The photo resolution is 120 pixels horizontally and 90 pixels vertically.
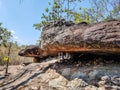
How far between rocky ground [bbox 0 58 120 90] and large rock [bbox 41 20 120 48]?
0.50 m

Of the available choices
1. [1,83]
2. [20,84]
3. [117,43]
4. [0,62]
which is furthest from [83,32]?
[0,62]

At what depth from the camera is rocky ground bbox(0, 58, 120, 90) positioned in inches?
188

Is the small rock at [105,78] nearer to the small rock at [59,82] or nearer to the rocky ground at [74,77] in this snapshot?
the rocky ground at [74,77]

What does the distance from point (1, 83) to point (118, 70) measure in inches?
135

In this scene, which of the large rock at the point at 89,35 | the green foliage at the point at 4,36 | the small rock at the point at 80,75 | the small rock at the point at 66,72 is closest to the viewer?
the large rock at the point at 89,35

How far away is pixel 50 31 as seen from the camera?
601 centimetres

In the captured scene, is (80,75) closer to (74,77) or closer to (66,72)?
(74,77)

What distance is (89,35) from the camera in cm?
508

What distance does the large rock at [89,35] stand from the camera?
16.0ft

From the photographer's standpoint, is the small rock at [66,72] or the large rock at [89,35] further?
the small rock at [66,72]

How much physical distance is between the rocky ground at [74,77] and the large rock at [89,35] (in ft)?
1.64

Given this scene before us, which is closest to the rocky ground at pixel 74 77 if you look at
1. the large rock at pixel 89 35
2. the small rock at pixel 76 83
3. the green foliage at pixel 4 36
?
the small rock at pixel 76 83

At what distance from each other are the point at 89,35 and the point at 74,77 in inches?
34.6

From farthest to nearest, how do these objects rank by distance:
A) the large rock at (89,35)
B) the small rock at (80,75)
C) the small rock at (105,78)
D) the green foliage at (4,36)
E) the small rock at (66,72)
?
the green foliage at (4,36) → the small rock at (66,72) → the small rock at (80,75) → the large rock at (89,35) → the small rock at (105,78)
